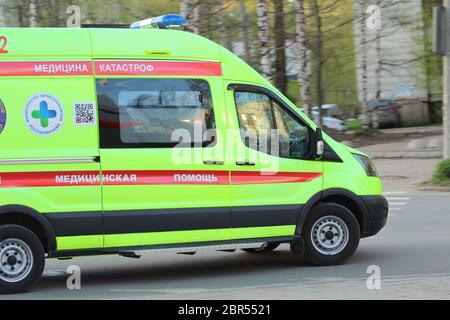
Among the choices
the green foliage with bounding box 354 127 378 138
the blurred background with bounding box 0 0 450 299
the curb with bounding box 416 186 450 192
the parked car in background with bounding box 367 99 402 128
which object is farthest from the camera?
the parked car in background with bounding box 367 99 402 128

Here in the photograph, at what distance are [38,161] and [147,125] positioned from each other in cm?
117

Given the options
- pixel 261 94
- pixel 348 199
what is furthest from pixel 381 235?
pixel 261 94

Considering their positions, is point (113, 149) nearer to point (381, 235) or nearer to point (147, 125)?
point (147, 125)

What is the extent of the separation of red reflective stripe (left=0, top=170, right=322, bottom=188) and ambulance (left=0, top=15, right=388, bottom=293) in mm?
11

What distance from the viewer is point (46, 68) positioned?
24.2ft

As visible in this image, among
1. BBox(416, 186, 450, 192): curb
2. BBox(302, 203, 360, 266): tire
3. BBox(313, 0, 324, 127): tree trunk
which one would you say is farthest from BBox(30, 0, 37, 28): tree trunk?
BBox(302, 203, 360, 266): tire

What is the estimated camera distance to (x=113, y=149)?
7469mm

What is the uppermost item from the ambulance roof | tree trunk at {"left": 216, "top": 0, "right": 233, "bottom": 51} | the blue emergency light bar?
tree trunk at {"left": 216, "top": 0, "right": 233, "bottom": 51}

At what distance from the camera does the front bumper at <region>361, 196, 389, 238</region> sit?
333 inches

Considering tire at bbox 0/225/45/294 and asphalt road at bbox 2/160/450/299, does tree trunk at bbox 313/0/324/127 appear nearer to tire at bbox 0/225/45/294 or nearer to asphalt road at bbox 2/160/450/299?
asphalt road at bbox 2/160/450/299

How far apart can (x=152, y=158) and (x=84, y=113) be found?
83 cm

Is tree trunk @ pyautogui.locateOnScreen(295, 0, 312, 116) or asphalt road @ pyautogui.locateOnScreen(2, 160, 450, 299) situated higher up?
tree trunk @ pyautogui.locateOnScreen(295, 0, 312, 116)

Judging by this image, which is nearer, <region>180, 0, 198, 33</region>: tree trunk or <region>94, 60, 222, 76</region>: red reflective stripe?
<region>94, 60, 222, 76</region>: red reflective stripe

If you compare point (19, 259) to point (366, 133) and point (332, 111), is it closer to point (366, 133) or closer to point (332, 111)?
point (366, 133)
